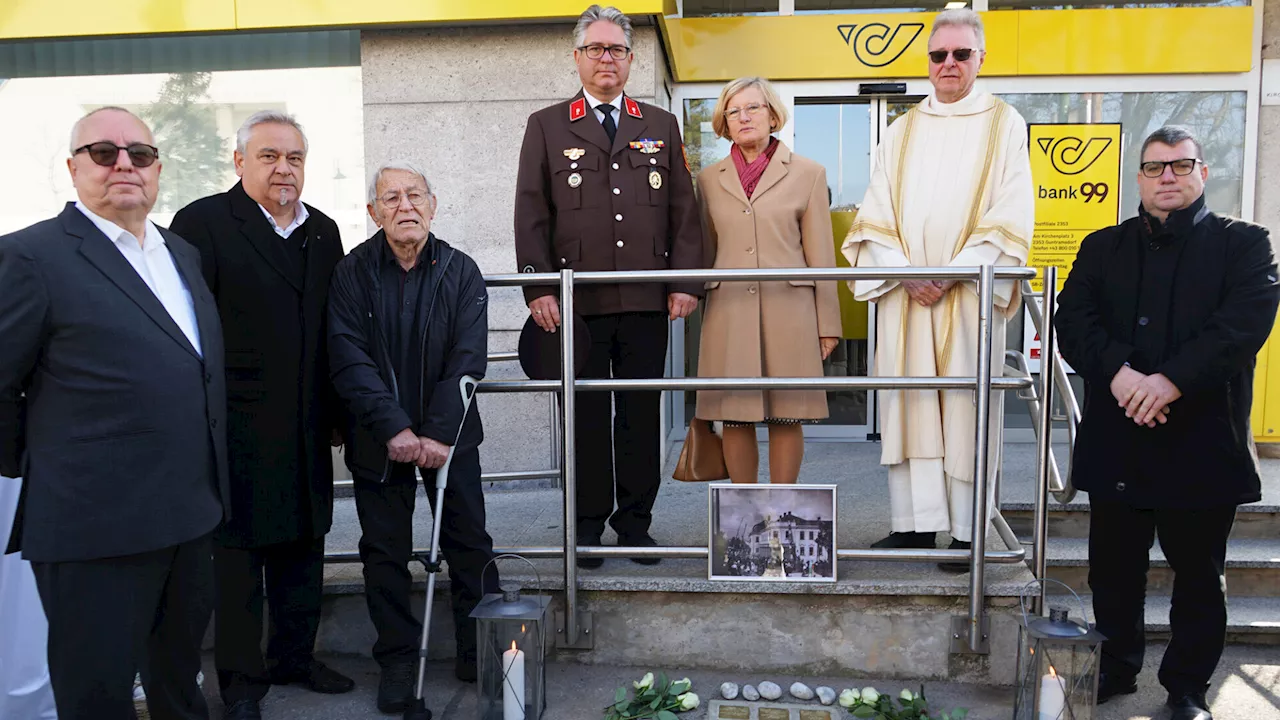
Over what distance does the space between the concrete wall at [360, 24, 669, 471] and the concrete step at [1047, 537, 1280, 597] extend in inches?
101

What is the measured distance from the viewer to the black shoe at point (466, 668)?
3.17 meters

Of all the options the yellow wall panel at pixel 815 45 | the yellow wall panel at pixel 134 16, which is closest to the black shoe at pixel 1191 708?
the yellow wall panel at pixel 815 45

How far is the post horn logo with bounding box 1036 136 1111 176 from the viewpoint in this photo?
5949 millimetres

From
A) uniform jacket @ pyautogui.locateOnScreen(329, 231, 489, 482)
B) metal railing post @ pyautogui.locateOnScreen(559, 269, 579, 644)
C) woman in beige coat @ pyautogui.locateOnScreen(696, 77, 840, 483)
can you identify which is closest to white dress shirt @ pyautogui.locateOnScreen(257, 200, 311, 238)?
uniform jacket @ pyautogui.locateOnScreen(329, 231, 489, 482)

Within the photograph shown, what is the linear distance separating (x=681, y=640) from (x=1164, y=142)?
224cm

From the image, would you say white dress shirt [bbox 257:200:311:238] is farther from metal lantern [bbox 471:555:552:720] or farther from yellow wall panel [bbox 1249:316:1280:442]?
yellow wall panel [bbox 1249:316:1280:442]

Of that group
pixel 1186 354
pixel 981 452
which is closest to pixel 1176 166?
pixel 1186 354

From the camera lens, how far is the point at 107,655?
2.19 metres

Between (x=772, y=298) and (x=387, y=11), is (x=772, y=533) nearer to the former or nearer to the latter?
(x=772, y=298)

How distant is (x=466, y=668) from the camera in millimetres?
3172

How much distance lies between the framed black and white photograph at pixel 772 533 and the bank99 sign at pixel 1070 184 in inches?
140

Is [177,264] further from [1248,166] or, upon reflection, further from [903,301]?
[1248,166]

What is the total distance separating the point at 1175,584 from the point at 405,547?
2472 mm

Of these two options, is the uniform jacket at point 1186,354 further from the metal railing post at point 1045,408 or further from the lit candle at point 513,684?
the lit candle at point 513,684
